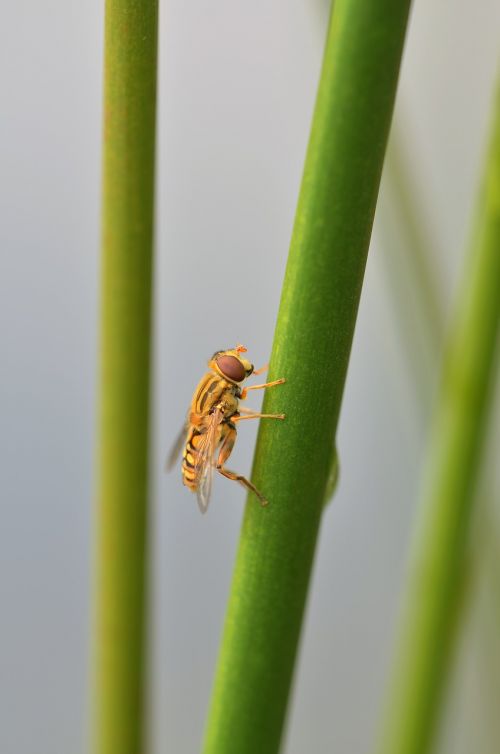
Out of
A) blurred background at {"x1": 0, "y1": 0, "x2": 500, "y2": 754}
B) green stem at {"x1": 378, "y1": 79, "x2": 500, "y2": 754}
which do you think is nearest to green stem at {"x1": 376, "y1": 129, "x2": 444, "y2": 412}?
green stem at {"x1": 378, "y1": 79, "x2": 500, "y2": 754}

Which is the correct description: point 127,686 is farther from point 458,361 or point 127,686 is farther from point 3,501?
point 3,501

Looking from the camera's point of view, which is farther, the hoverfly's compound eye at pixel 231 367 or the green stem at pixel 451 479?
the hoverfly's compound eye at pixel 231 367

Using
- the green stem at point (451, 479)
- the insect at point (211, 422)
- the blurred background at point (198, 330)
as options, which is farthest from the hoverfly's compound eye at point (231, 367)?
the blurred background at point (198, 330)

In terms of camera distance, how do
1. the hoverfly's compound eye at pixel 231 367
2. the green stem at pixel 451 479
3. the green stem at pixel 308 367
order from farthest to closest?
the hoverfly's compound eye at pixel 231 367 → the green stem at pixel 451 479 → the green stem at pixel 308 367

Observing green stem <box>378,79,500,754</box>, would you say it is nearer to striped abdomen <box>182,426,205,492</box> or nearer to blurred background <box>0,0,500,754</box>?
striped abdomen <box>182,426,205,492</box>

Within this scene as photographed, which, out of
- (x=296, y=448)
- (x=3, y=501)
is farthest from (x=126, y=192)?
(x=3, y=501)

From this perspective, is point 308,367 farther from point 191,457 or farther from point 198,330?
point 198,330

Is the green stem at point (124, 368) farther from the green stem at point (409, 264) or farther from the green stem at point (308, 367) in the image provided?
the green stem at point (409, 264)
